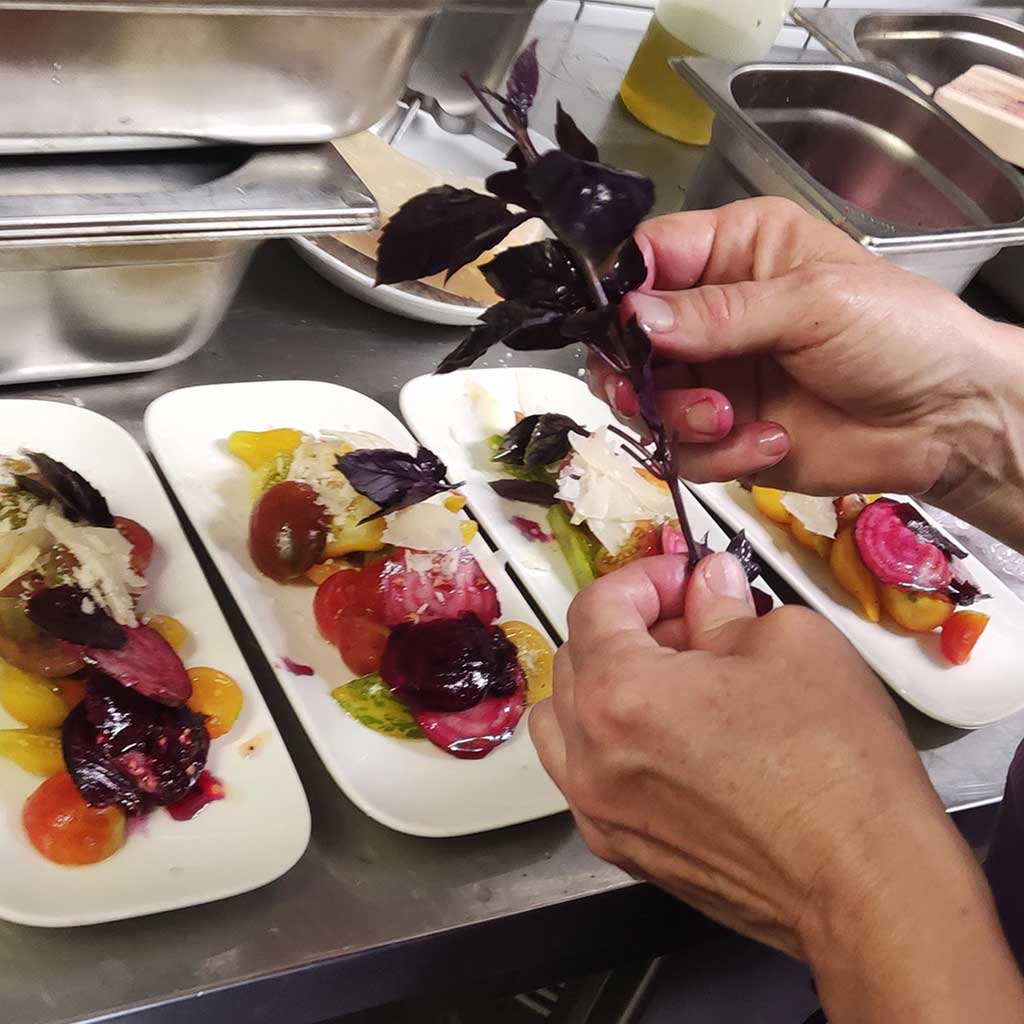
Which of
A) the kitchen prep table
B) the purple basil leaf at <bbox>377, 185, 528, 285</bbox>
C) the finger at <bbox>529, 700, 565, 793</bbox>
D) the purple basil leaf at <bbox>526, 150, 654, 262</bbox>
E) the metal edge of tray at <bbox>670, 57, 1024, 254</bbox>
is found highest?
the purple basil leaf at <bbox>526, 150, 654, 262</bbox>

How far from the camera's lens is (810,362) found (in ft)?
2.99

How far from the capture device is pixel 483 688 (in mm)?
902

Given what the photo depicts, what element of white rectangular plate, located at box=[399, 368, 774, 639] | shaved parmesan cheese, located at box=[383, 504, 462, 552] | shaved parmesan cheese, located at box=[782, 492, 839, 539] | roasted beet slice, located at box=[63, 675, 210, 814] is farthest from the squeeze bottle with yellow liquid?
roasted beet slice, located at box=[63, 675, 210, 814]

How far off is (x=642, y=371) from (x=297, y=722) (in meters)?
0.41

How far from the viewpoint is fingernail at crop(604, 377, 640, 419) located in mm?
889

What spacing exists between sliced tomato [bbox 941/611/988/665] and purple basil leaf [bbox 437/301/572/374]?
0.67m

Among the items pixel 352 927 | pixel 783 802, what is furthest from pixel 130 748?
pixel 783 802

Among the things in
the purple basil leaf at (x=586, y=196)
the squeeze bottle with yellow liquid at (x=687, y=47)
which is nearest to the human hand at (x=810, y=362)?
the purple basil leaf at (x=586, y=196)

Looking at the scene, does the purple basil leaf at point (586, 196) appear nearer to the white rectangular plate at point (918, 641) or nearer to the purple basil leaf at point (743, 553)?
the purple basil leaf at point (743, 553)

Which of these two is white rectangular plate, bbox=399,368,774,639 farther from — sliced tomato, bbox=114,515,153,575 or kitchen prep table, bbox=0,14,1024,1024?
sliced tomato, bbox=114,515,153,575

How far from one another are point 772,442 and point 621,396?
176mm

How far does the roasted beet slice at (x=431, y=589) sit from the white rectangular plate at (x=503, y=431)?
0.10 meters

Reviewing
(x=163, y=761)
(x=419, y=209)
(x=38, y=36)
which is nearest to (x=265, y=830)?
(x=163, y=761)

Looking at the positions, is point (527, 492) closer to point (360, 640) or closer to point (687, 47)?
point (360, 640)
